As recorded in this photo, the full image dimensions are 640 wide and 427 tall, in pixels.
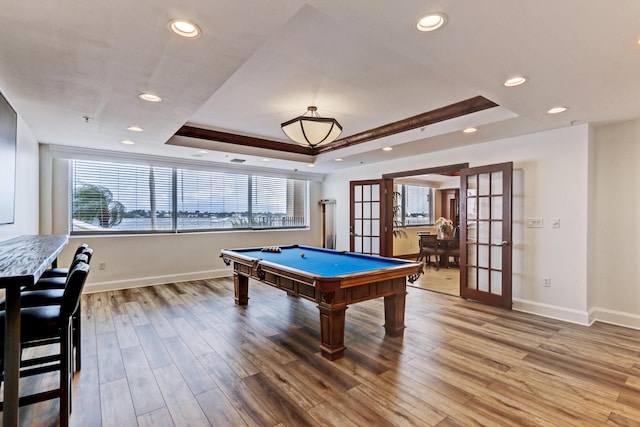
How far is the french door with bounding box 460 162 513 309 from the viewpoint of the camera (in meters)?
4.20

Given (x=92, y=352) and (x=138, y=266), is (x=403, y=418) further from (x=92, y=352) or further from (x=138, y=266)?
(x=138, y=266)

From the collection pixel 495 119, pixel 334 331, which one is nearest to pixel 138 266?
pixel 334 331

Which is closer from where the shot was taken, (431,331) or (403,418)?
(403,418)

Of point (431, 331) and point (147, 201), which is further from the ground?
point (147, 201)

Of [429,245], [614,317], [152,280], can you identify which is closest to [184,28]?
[152,280]

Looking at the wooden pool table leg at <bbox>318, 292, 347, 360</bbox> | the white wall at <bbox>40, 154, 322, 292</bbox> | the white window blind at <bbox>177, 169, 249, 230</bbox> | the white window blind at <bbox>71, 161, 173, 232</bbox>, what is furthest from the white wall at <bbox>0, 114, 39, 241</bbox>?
the wooden pool table leg at <bbox>318, 292, 347, 360</bbox>

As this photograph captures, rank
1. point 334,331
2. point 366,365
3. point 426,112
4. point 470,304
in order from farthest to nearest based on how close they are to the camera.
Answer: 1. point 470,304
2. point 426,112
3. point 334,331
4. point 366,365

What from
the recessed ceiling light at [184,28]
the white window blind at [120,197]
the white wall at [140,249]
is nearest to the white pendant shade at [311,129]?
the recessed ceiling light at [184,28]

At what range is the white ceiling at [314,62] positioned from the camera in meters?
1.60

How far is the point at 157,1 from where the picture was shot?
1497mm

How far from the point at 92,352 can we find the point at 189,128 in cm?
304

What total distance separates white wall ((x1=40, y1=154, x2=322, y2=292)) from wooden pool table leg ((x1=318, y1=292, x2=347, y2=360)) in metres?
Result: 4.01

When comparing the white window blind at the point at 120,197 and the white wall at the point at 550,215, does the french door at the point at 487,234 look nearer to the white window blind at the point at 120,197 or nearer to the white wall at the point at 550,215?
the white wall at the point at 550,215

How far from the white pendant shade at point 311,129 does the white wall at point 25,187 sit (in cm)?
278
